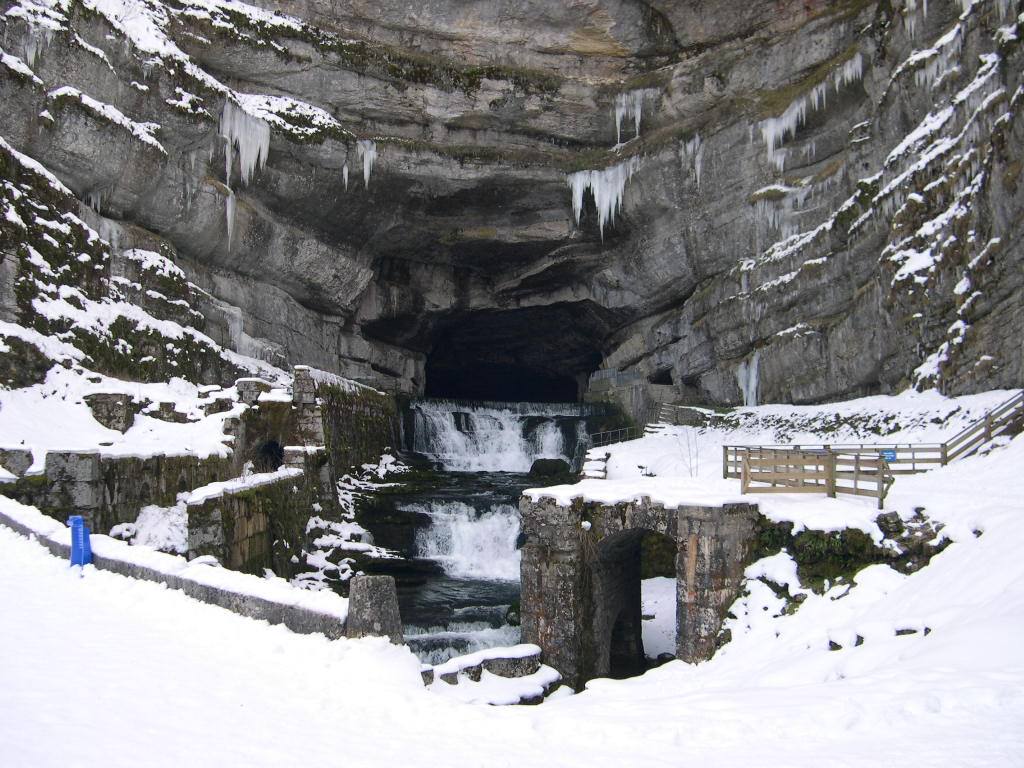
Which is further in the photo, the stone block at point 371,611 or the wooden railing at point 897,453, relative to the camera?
the wooden railing at point 897,453

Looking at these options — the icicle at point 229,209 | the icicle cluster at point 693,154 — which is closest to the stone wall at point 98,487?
the icicle at point 229,209

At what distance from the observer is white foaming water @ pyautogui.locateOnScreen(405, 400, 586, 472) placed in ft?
110

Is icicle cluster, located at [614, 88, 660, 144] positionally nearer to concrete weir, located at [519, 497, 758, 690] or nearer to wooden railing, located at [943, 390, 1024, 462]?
wooden railing, located at [943, 390, 1024, 462]

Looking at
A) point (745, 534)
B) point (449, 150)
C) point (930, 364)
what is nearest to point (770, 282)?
point (930, 364)

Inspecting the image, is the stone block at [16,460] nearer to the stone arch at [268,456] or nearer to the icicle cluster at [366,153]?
the stone arch at [268,456]

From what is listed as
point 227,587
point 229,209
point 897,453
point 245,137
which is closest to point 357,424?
point 229,209

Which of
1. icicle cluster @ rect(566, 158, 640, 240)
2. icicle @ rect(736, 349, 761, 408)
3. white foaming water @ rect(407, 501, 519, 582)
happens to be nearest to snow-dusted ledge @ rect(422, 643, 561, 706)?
white foaming water @ rect(407, 501, 519, 582)

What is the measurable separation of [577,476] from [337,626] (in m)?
22.2

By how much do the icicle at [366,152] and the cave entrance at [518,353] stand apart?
11.9 meters

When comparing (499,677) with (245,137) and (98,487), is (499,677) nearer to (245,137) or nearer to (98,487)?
(98,487)

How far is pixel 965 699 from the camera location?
620cm

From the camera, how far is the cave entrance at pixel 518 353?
4497 cm

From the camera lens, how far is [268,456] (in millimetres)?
22344

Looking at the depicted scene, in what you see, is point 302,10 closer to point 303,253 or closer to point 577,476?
point 303,253
